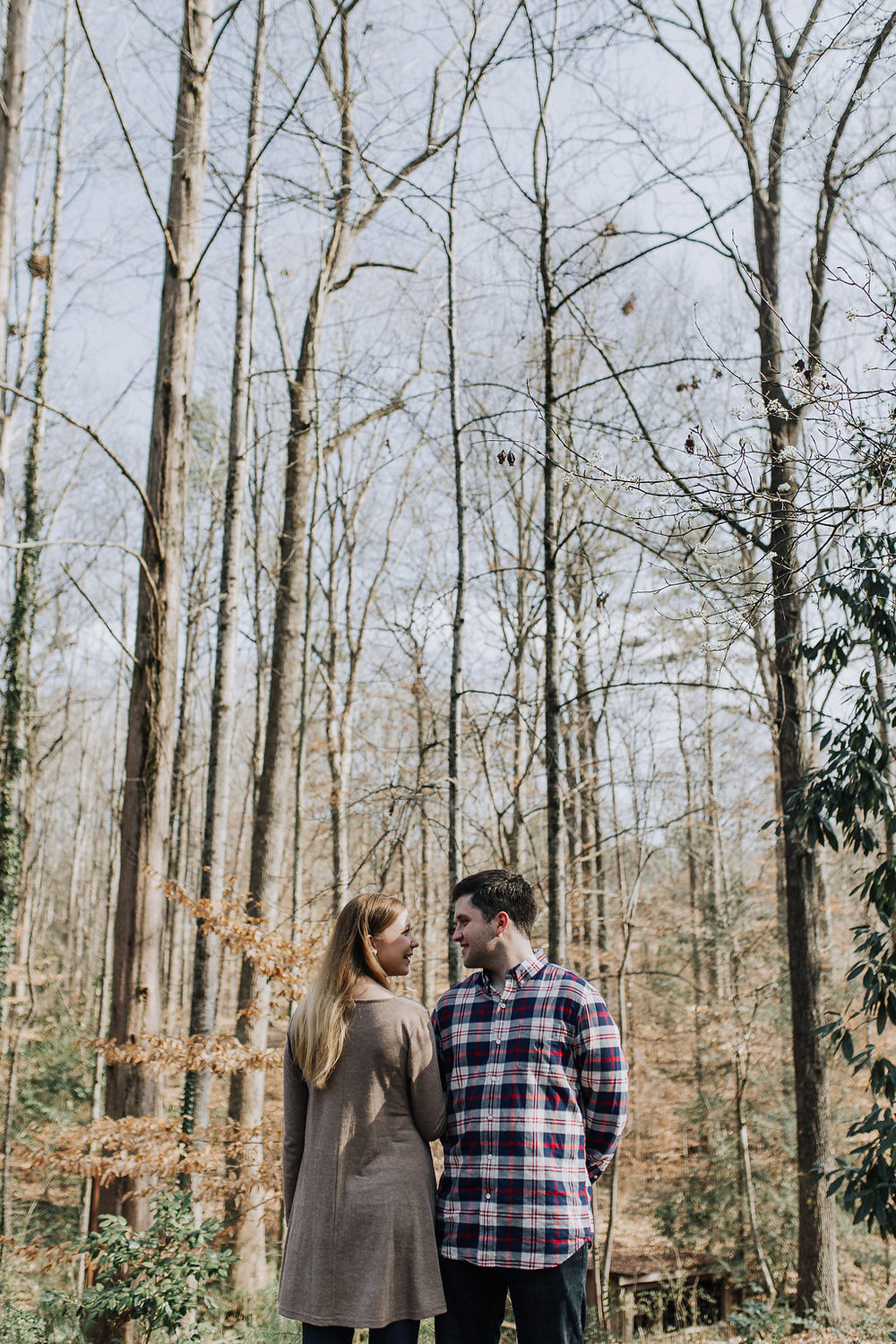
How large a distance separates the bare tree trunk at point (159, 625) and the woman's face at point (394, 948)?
3228 millimetres

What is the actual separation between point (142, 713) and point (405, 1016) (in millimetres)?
3577

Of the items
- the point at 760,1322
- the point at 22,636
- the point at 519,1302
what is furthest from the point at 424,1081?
the point at 22,636

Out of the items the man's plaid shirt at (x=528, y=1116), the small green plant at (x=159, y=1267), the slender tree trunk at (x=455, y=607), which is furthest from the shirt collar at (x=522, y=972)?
the slender tree trunk at (x=455, y=607)

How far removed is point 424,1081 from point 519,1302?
53cm

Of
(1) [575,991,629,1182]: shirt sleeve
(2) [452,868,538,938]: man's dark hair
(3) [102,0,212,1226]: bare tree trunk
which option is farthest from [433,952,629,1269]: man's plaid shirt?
(3) [102,0,212,1226]: bare tree trunk

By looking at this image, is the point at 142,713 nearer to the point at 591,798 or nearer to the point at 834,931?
the point at 591,798

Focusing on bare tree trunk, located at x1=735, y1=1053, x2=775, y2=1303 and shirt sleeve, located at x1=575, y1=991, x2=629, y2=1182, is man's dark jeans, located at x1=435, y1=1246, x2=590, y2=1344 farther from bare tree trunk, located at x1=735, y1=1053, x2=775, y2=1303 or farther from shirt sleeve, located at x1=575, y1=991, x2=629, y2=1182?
bare tree trunk, located at x1=735, y1=1053, x2=775, y2=1303

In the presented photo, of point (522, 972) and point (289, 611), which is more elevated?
point (289, 611)

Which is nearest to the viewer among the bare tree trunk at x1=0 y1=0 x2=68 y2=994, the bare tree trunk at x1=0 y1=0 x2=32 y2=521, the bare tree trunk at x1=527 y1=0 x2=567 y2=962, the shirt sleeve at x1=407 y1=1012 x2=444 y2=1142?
the shirt sleeve at x1=407 y1=1012 x2=444 y2=1142

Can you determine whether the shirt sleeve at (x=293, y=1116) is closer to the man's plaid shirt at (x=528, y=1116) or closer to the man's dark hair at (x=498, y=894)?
the man's plaid shirt at (x=528, y=1116)

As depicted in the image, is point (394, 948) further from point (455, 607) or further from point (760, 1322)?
point (760, 1322)

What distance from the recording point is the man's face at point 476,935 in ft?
7.65

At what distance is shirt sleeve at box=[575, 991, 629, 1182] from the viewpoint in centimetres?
224

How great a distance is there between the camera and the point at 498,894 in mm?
2348
